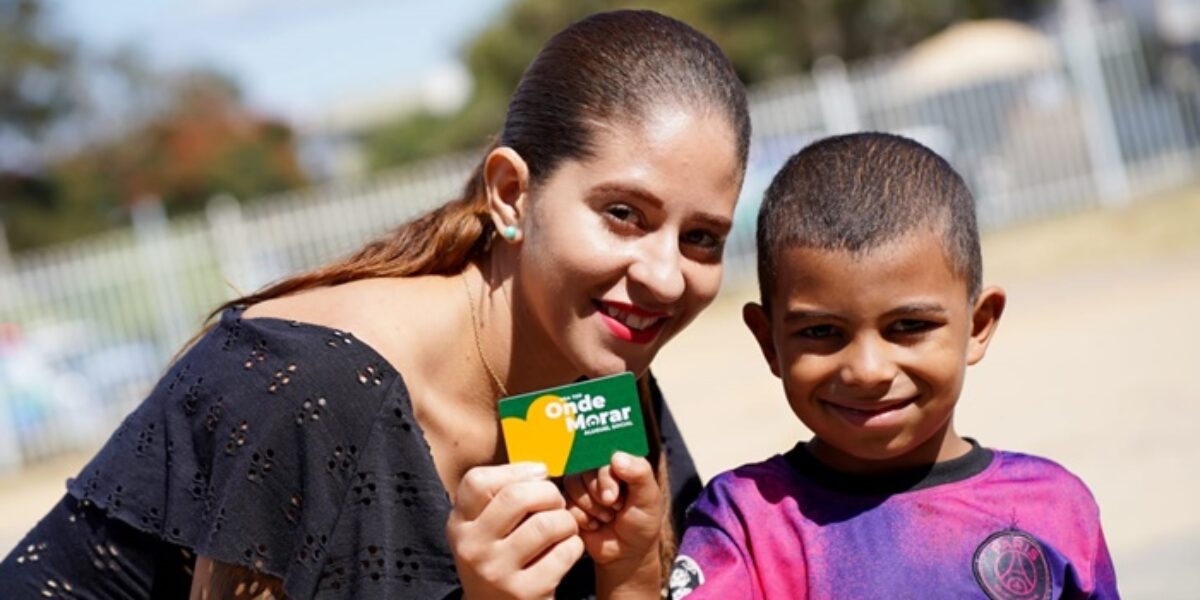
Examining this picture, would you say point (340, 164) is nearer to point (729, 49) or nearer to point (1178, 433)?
point (729, 49)

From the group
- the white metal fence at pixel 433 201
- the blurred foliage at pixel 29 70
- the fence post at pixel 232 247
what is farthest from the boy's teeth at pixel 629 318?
the blurred foliage at pixel 29 70

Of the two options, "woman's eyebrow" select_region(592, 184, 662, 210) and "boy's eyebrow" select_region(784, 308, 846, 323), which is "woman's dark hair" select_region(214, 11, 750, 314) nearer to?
"woman's eyebrow" select_region(592, 184, 662, 210)

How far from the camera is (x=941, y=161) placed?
2986 mm

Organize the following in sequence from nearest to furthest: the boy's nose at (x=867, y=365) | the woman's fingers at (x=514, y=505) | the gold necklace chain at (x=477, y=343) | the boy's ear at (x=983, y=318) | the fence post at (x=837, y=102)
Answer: the woman's fingers at (x=514, y=505) < the boy's nose at (x=867, y=365) < the boy's ear at (x=983, y=318) < the gold necklace chain at (x=477, y=343) < the fence post at (x=837, y=102)

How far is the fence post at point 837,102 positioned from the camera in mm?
17828

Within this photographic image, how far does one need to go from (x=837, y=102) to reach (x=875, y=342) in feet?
50.6

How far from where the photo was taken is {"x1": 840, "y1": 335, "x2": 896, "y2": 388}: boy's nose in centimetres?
269

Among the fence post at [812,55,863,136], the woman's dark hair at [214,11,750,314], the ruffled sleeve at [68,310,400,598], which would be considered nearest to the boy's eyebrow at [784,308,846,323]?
the woman's dark hair at [214,11,750,314]

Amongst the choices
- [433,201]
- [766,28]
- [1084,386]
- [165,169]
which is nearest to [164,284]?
[433,201]

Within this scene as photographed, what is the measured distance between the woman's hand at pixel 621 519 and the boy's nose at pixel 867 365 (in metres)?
0.38

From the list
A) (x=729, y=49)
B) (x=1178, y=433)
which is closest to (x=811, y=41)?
(x=729, y=49)

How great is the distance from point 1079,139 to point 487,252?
52.5 ft

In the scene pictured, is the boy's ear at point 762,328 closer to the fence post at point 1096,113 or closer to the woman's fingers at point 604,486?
the woman's fingers at point 604,486

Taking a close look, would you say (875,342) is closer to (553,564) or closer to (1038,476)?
(1038,476)
